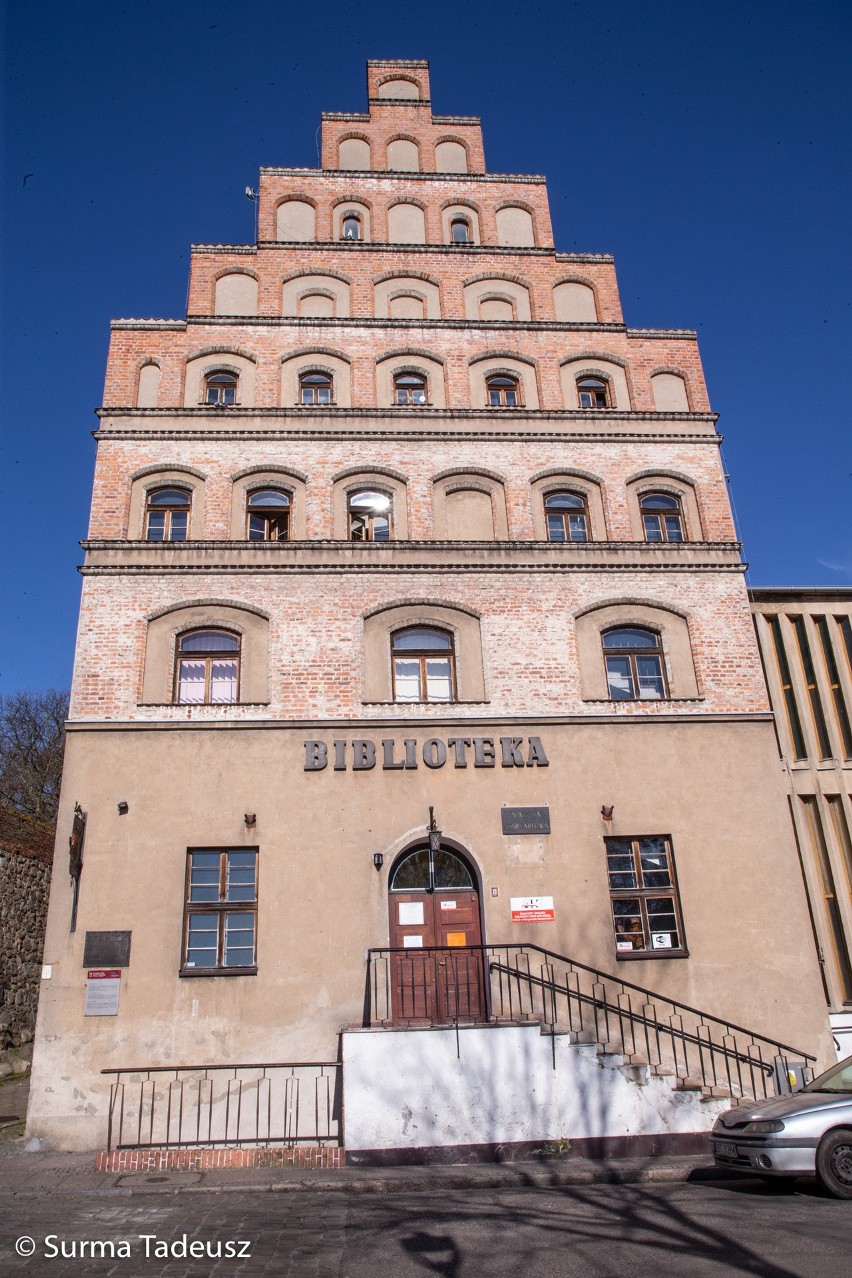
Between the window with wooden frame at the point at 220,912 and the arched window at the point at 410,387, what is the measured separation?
31.9 feet

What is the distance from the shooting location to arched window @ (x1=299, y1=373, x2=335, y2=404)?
18344 mm

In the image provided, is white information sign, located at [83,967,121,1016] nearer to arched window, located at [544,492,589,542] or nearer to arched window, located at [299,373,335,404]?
arched window, located at [544,492,589,542]

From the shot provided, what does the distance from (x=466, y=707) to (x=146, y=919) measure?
623cm

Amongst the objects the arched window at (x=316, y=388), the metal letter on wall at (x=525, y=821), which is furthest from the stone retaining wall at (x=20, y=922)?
the arched window at (x=316, y=388)

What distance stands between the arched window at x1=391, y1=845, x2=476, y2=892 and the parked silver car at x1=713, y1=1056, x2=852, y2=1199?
18.3 ft

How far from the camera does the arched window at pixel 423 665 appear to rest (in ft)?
52.1

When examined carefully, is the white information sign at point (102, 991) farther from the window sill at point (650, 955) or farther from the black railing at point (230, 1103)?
the window sill at point (650, 955)

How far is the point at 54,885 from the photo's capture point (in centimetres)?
1392

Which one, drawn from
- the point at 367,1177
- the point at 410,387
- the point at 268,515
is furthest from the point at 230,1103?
the point at 410,387

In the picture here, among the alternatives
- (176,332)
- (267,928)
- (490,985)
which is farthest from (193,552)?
(490,985)

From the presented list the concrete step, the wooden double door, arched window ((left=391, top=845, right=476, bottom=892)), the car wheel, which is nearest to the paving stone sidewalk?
the concrete step

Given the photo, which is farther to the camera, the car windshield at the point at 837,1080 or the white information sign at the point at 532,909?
the white information sign at the point at 532,909

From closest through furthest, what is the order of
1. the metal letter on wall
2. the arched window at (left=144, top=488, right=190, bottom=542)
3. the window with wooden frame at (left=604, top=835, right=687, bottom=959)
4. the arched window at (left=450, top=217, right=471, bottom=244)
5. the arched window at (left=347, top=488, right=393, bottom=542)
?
the window with wooden frame at (left=604, top=835, right=687, bottom=959) < the metal letter on wall < the arched window at (left=144, top=488, right=190, bottom=542) < the arched window at (left=347, top=488, right=393, bottom=542) < the arched window at (left=450, top=217, right=471, bottom=244)

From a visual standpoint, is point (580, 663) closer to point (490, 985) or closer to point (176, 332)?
point (490, 985)
